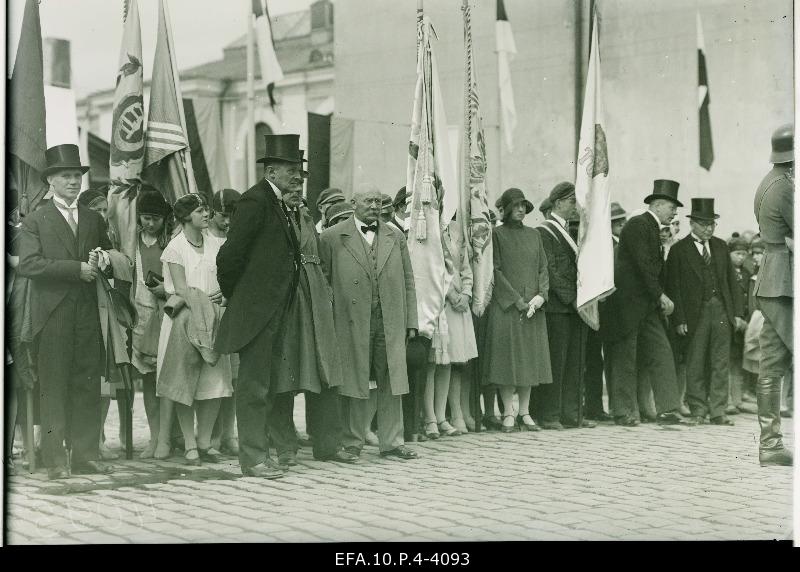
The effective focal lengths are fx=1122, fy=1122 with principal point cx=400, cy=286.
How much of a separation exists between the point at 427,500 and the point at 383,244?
7.63ft

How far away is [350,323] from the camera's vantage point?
8297 millimetres

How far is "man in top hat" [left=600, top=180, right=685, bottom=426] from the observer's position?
1031 cm

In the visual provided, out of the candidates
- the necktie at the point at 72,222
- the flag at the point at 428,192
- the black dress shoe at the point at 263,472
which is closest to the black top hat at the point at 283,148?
the necktie at the point at 72,222

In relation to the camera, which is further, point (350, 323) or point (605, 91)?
point (605, 91)

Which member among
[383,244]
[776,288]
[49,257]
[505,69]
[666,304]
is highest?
[505,69]

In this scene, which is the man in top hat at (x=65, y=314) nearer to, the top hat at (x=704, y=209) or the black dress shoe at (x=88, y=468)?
the black dress shoe at (x=88, y=468)

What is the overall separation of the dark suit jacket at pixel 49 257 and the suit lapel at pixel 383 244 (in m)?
2.16

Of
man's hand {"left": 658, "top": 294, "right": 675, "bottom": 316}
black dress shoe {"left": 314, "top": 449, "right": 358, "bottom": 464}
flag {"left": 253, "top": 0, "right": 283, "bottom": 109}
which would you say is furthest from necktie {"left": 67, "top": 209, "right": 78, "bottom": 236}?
man's hand {"left": 658, "top": 294, "right": 675, "bottom": 316}

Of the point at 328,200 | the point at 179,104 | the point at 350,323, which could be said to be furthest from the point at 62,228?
the point at 328,200

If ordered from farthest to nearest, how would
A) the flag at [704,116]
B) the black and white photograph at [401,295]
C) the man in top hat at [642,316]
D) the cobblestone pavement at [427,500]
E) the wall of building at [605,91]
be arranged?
1. the flag at [704,116]
2. the wall of building at [605,91]
3. the man in top hat at [642,316]
4. the black and white photograph at [401,295]
5. the cobblestone pavement at [427,500]

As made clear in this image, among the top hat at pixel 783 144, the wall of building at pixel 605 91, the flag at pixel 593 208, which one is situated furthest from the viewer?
the wall of building at pixel 605 91

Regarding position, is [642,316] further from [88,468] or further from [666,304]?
[88,468]

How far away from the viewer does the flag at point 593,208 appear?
32.7 feet

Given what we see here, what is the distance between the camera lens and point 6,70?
6832mm
